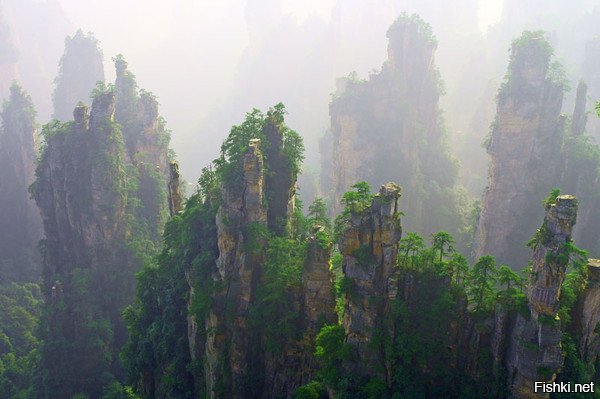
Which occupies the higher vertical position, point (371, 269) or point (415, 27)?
point (415, 27)

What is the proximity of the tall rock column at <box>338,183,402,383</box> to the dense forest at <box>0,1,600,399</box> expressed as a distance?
8 cm

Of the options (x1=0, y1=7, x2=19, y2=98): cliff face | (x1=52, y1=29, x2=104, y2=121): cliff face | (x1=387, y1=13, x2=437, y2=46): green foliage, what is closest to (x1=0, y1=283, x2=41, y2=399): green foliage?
(x1=52, y1=29, x2=104, y2=121): cliff face

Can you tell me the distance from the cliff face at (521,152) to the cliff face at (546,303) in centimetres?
2738

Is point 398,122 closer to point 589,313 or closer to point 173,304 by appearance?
point 173,304

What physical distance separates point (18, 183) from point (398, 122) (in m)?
40.6

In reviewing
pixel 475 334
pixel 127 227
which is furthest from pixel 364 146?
pixel 475 334

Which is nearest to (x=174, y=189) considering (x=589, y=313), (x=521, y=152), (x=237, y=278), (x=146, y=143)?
(x=237, y=278)

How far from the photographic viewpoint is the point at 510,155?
44.6 metres

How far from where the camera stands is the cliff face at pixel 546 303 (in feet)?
59.0

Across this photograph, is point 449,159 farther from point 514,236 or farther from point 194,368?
point 194,368

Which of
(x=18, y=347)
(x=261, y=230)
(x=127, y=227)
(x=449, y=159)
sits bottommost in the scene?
(x=18, y=347)

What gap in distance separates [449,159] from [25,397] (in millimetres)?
44170

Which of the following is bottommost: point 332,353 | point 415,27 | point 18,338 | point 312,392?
point 312,392

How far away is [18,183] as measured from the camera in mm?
62094
